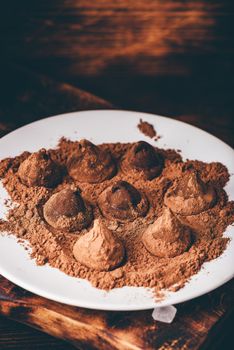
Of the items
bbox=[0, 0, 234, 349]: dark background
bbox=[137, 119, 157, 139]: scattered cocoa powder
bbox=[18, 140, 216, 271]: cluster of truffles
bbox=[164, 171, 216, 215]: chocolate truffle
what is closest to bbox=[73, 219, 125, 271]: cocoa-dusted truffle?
bbox=[18, 140, 216, 271]: cluster of truffles

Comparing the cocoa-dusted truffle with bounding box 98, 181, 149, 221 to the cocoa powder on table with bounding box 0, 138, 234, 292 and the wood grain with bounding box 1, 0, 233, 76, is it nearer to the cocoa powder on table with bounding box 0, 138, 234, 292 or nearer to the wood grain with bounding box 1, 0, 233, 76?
the cocoa powder on table with bounding box 0, 138, 234, 292

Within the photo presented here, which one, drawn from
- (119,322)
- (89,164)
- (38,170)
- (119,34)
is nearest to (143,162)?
(89,164)

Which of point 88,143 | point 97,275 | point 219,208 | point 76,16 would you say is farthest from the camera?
point 76,16

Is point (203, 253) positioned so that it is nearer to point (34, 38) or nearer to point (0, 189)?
point (0, 189)

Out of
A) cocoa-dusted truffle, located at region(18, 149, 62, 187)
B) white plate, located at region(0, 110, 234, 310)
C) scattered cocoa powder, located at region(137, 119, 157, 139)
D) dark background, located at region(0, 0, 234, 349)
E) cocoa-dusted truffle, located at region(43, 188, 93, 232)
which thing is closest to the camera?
white plate, located at region(0, 110, 234, 310)

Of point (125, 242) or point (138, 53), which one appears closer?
point (125, 242)

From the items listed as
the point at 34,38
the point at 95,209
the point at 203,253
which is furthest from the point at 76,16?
the point at 203,253

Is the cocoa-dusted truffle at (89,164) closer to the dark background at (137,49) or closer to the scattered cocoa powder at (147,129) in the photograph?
the scattered cocoa powder at (147,129)

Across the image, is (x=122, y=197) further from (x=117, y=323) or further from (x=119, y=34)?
(x=119, y=34)
